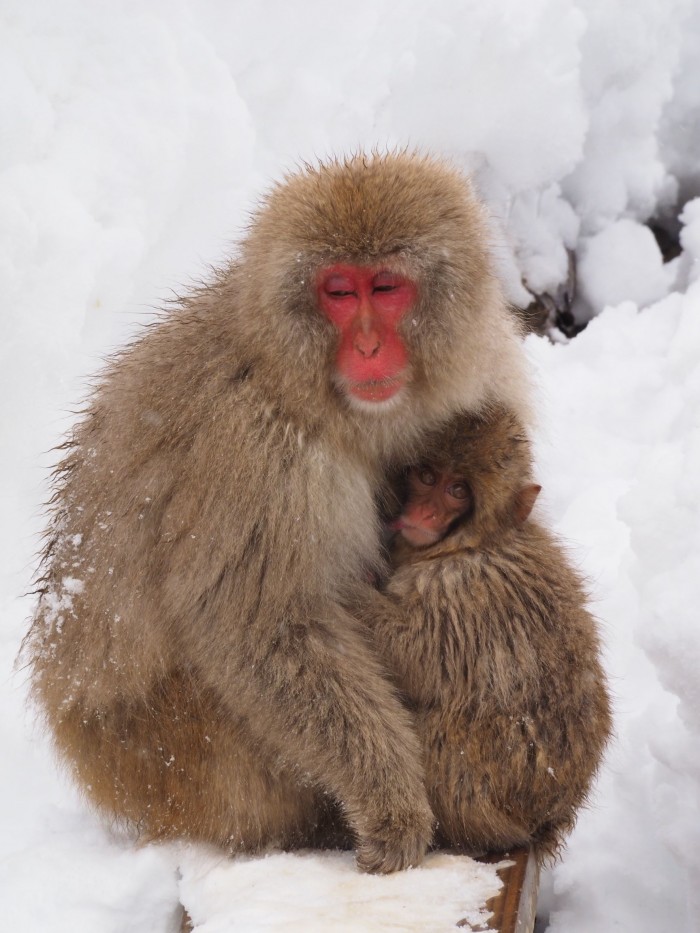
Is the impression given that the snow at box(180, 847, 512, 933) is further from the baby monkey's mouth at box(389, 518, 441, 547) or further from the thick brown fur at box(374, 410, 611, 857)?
the baby monkey's mouth at box(389, 518, 441, 547)

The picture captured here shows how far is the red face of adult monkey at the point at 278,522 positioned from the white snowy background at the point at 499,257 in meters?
0.20

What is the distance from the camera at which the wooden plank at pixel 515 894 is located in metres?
2.43

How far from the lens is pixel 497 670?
2.58 m

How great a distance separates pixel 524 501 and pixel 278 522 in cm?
62

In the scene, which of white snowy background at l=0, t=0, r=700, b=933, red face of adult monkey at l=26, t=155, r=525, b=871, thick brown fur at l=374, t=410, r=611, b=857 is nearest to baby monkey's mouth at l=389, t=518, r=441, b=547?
thick brown fur at l=374, t=410, r=611, b=857

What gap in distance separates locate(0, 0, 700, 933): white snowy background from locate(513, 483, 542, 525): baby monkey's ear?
A: 1.32 ft

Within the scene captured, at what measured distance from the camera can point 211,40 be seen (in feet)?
15.6

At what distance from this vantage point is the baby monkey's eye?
9.08 feet

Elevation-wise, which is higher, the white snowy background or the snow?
the white snowy background

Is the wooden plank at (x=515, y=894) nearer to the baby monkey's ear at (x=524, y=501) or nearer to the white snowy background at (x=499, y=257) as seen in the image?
the white snowy background at (x=499, y=257)

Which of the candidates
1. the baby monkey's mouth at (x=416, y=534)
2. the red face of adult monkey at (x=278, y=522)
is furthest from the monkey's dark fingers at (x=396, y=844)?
the baby monkey's mouth at (x=416, y=534)


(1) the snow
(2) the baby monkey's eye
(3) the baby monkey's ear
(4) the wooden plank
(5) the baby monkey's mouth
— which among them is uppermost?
(2) the baby monkey's eye

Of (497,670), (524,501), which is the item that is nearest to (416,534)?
(524,501)

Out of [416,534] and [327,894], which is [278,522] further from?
[327,894]
